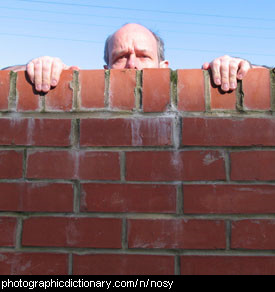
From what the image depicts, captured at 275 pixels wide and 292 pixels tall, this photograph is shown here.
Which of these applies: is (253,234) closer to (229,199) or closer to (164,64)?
(229,199)

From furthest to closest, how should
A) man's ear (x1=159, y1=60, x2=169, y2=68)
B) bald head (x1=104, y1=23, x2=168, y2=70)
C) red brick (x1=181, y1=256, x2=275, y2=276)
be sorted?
man's ear (x1=159, y1=60, x2=169, y2=68)
bald head (x1=104, y1=23, x2=168, y2=70)
red brick (x1=181, y1=256, x2=275, y2=276)

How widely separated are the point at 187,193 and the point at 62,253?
18.1 inches

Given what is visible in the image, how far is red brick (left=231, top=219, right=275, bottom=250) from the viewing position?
105 centimetres

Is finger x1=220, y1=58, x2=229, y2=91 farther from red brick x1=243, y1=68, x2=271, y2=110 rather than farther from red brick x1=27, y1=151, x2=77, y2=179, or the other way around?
red brick x1=27, y1=151, x2=77, y2=179

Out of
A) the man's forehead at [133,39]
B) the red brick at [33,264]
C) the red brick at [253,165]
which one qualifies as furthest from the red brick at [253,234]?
the man's forehead at [133,39]

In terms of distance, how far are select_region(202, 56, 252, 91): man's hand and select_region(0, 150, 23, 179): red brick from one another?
72 cm

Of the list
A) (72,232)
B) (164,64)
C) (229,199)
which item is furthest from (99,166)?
(164,64)

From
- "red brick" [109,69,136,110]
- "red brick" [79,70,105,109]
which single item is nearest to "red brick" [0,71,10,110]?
"red brick" [79,70,105,109]

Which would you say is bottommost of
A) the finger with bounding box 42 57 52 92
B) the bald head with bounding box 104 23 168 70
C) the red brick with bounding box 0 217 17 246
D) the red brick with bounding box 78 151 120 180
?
the red brick with bounding box 0 217 17 246

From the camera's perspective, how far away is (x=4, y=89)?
1153mm

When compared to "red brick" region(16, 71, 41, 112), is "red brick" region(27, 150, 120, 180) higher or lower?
lower

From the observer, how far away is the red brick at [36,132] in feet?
3.66

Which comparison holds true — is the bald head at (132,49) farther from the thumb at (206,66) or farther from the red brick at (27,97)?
the red brick at (27,97)

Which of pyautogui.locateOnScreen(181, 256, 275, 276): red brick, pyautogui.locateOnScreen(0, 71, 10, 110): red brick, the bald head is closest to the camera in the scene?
pyautogui.locateOnScreen(181, 256, 275, 276): red brick
